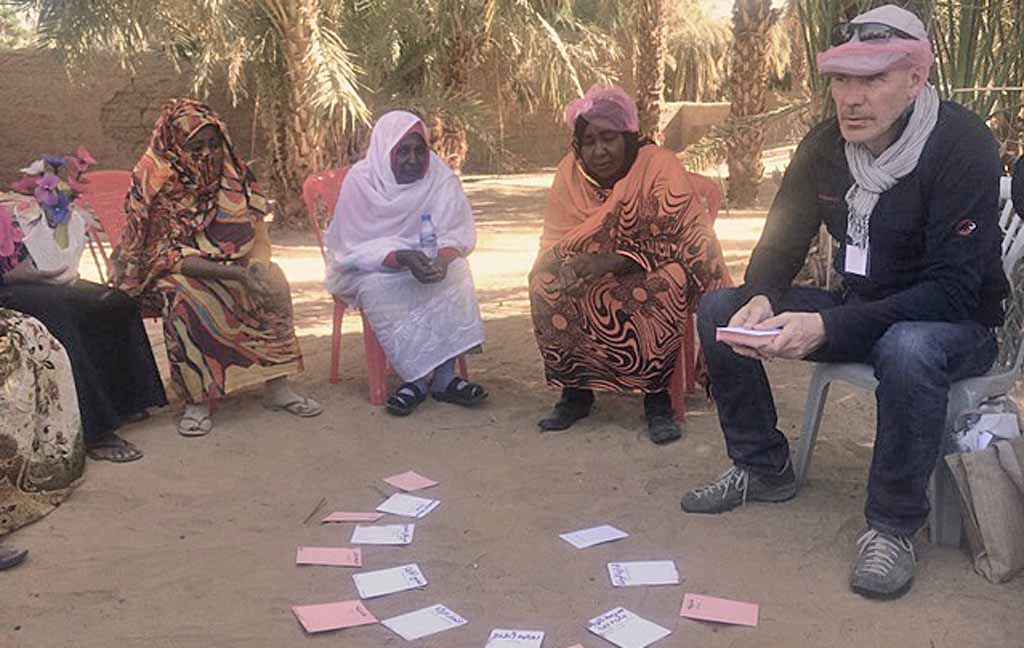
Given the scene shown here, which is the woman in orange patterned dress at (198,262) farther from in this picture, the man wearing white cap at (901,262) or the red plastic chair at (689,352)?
the man wearing white cap at (901,262)

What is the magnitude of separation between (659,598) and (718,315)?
95 cm

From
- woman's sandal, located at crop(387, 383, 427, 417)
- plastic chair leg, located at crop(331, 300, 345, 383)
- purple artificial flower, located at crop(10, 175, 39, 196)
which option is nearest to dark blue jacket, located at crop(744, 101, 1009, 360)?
woman's sandal, located at crop(387, 383, 427, 417)

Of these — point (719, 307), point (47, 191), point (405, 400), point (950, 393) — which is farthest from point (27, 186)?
point (950, 393)

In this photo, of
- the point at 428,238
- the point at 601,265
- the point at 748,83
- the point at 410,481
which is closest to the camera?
the point at 410,481

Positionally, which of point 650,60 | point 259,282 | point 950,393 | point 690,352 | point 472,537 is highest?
point 650,60

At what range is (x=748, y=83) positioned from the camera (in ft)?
35.3

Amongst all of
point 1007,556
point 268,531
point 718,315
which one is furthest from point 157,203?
point 1007,556

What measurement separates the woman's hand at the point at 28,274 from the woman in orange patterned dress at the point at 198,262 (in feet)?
1.25

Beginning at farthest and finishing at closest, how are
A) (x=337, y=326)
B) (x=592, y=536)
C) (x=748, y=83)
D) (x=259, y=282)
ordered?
1. (x=748, y=83)
2. (x=337, y=326)
3. (x=259, y=282)
4. (x=592, y=536)

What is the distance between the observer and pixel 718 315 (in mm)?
3242

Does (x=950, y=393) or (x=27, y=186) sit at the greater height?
(x=27, y=186)

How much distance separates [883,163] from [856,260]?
0.30 metres

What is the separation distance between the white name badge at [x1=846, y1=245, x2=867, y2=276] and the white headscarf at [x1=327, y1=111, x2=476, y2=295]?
194cm

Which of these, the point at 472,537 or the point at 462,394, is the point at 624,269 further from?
the point at 472,537
